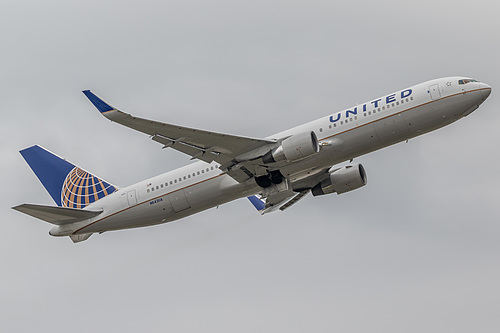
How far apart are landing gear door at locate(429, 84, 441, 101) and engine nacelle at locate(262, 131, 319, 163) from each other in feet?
23.3

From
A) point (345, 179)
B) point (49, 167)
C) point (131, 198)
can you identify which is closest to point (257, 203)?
point (345, 179)

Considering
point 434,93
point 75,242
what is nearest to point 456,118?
point 434,93

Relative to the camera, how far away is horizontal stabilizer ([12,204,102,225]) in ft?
162

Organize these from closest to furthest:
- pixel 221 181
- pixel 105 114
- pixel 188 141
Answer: pixel 105 114 → pixel 188 141 → pixel 221 181

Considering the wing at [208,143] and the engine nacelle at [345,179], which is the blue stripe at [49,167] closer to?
the wing at [208,143]

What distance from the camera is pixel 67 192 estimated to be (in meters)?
55.1

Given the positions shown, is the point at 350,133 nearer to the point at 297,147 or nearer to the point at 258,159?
the point at 297,147

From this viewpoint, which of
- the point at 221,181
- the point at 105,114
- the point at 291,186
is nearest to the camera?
the point at 105,114

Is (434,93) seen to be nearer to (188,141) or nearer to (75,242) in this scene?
(188,141)

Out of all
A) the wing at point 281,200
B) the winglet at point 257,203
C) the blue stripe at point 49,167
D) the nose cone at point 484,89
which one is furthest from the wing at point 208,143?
the blue stripe at point 49,167

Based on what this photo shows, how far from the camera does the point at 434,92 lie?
4628cm

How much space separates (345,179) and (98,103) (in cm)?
1837

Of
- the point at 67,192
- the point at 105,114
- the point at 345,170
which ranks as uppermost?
the point at 105,114

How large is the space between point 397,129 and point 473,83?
17.2 ft
